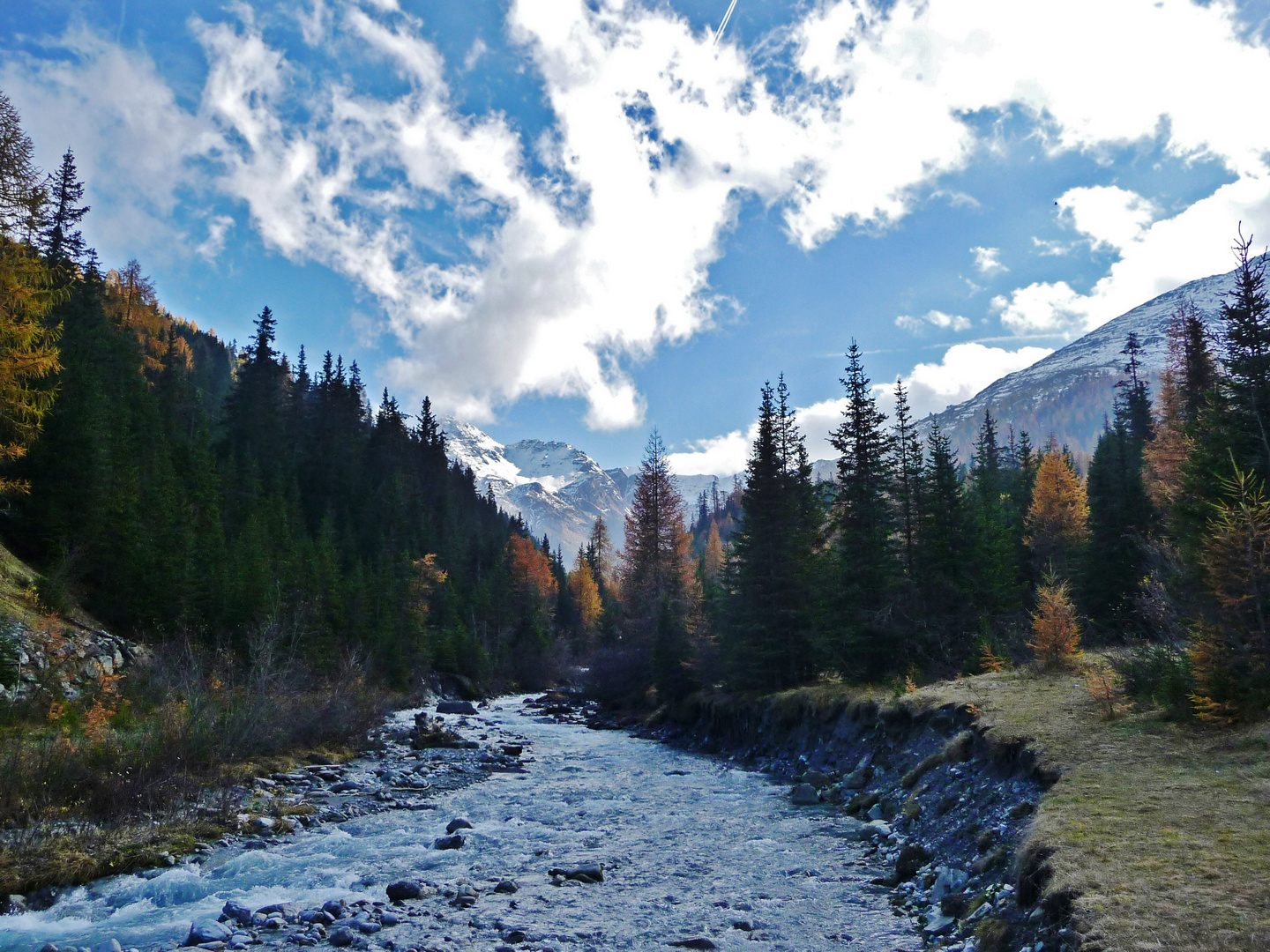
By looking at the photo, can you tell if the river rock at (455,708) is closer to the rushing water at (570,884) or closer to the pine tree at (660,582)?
the pine tree at (660,582)

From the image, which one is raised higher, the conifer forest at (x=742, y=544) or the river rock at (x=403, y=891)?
the conifer forest at (x=742, y=544)

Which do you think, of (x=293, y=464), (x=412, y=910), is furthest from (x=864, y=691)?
(x=293, y=464)

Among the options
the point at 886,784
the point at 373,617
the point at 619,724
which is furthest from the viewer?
the point at 373,617

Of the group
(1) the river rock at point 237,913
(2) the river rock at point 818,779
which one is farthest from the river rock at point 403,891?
(2) the river rock at point 818,779

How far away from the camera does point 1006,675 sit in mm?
21656

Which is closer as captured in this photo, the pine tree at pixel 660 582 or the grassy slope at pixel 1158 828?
the grassy slope at pixel 1158 828

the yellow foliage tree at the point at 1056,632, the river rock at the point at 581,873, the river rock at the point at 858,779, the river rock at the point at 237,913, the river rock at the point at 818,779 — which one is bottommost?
the river rock at the point at 818,779

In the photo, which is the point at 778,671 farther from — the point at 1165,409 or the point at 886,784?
the point at 1165,409

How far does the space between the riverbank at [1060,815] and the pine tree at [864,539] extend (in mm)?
6926

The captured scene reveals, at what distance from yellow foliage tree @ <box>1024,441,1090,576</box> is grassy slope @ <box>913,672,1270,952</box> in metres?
34.2

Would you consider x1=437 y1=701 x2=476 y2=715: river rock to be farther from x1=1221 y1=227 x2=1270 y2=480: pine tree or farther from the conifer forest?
x1=1221 y1=227 x2=1270 y2=480: pine tree

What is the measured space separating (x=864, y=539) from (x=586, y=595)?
80.3 meters

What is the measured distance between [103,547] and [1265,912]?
3823 centimetres

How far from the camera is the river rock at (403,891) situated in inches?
441
